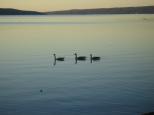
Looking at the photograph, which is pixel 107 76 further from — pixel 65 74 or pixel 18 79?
pixel 18 79

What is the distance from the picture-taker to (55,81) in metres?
26.5

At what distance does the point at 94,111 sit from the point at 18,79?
9.59 meters

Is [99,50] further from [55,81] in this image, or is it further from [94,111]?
[94,111]

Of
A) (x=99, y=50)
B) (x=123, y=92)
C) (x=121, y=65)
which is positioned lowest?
Answer: (x=123, y=92)

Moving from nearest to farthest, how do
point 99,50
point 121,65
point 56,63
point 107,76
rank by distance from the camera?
point 107,76, point 121,65, point 56,63, point 99,50

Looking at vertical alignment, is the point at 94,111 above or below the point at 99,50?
below

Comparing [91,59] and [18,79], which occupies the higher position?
[91,59]

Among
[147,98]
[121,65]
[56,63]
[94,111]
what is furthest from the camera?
[56,63]

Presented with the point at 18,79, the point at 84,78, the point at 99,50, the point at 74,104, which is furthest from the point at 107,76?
the point at 99,50

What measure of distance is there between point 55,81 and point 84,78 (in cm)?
209

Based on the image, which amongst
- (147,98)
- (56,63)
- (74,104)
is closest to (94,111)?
(74,104)

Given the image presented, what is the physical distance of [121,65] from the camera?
33188mm

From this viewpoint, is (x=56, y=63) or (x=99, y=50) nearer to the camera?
(x=56, y=63)

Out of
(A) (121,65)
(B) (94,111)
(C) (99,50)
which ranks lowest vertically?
(B) (94,111)
